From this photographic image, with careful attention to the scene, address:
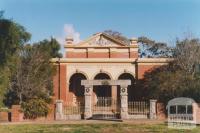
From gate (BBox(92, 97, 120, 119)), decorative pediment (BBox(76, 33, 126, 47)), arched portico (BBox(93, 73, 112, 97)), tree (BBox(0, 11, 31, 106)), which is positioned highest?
decorative pediment (BBox(76, 33, 126, 47))

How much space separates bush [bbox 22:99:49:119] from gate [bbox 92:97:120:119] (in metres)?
3.56

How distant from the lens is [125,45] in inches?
1745

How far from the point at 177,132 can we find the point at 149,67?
23.5 m

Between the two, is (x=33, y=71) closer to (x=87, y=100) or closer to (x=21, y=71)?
(x=21, y=71)

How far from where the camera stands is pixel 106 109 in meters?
29.3

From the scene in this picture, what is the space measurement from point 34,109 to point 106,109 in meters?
5.38

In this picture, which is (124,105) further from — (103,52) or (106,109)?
(103,52)

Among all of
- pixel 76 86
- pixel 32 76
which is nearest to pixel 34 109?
pixel 32 76

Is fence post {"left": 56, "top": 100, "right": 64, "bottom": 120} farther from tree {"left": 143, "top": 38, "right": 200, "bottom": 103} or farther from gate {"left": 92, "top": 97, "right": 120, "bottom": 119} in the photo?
tree {"left": 143, "top": 38, "right": 200, "bottom": 103}

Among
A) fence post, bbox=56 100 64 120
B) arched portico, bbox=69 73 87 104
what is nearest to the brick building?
arched portico, bbox=69 73 87 104

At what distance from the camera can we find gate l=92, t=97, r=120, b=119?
28.4m

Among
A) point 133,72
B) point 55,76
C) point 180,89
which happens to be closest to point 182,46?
point 133,72

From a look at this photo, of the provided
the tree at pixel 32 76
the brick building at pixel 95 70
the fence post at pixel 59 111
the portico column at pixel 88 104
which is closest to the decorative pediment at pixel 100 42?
the brick building at pixel 95 70

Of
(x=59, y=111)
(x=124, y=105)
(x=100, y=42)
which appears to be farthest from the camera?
(x=100, y=42)
